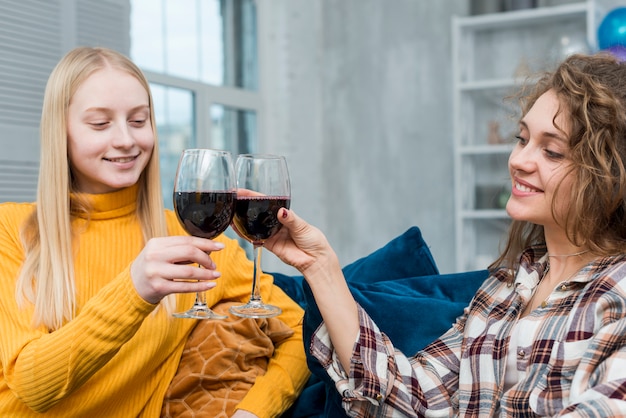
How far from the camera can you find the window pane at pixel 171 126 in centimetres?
436

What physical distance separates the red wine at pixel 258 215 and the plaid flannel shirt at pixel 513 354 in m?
0.31

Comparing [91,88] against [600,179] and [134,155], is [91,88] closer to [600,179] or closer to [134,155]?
[134,155]

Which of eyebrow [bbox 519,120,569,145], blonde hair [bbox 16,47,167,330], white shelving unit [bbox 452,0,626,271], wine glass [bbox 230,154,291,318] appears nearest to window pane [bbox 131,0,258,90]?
white shelving unit [bbox 452,0,626,271]

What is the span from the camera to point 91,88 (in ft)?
5.41

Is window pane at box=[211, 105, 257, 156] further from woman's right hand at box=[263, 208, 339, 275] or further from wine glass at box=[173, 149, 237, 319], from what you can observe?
wine glass at box=[173, 149, 237, 319]

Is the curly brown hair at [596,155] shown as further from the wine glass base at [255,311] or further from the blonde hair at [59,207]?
the blonde hair at [59,207]

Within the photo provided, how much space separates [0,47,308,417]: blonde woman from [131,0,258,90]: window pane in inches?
91.4

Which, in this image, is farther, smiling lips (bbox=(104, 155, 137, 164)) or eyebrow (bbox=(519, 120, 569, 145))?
smiling lips (bbox=(104, 155, 137, 164))

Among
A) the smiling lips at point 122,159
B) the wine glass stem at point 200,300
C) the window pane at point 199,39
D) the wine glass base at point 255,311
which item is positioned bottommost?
the wine glass base at point 255,311

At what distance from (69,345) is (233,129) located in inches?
149

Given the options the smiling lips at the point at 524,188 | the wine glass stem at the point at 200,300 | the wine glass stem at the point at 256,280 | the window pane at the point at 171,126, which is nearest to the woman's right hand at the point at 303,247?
the wine glass stem at the point at 256,280

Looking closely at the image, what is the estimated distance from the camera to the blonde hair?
154 cm

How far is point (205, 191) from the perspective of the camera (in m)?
1.20

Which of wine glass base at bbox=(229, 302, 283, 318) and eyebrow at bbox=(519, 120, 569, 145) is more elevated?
eyebrow at bbox=(519, 120, 569, 145)
